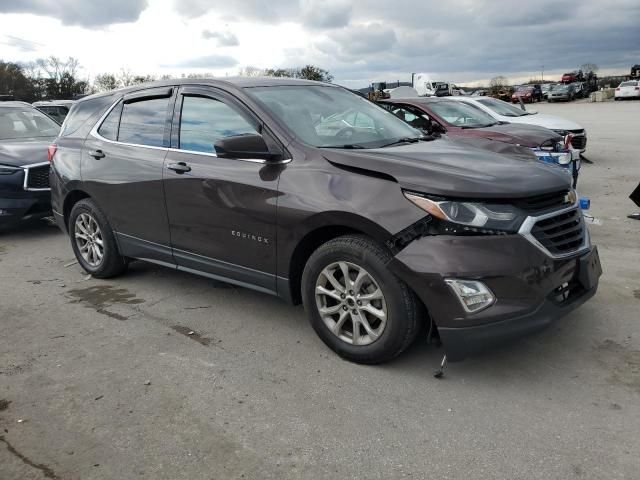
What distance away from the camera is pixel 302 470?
264cm

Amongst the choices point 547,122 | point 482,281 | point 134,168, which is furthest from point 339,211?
point 547,122

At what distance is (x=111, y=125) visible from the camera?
Result: 519 centimetres

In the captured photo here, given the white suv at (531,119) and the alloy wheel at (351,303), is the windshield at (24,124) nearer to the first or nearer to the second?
the alloy wheel at (351,303)

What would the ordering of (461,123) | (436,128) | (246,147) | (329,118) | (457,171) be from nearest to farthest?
(457,171) < (246,147) < (329,118) < (436,128) < (461,123)

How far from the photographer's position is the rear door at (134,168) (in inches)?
181

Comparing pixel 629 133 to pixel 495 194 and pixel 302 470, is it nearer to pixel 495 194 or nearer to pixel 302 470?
pixel 495 194

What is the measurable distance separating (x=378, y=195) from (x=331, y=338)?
1.00 m

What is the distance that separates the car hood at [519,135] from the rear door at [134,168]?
218 inches

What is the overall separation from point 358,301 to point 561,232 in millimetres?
1276

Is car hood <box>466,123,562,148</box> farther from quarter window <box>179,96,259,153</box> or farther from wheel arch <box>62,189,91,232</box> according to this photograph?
wheel arch <box>62,189,91,232</box>

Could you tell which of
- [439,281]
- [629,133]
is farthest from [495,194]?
[629,133]

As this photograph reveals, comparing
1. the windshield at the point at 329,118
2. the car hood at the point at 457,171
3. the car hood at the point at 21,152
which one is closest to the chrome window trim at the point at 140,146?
the windshield at the point at 329,118

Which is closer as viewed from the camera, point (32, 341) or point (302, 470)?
point (302, 470)

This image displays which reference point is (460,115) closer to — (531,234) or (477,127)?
(477,127)
